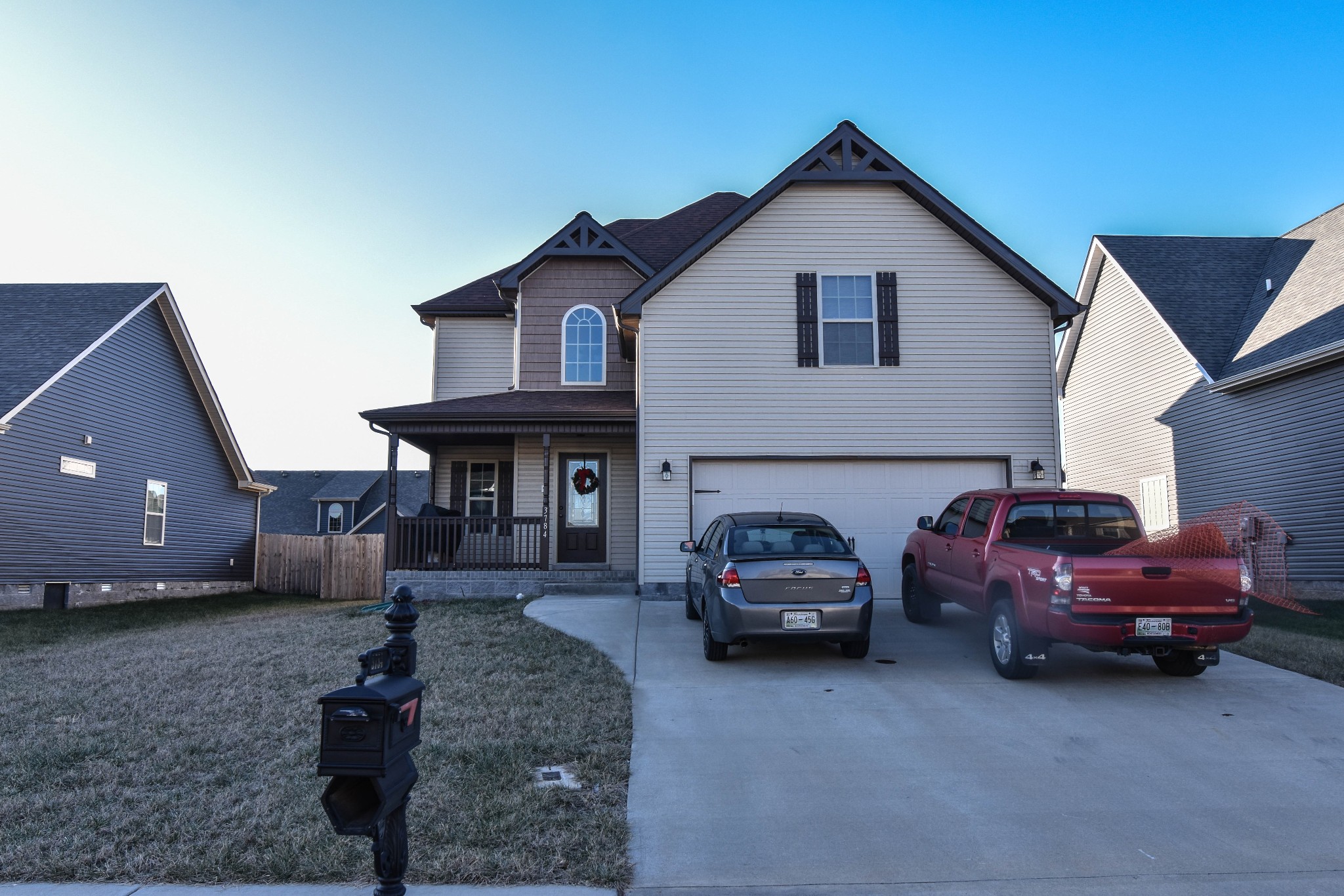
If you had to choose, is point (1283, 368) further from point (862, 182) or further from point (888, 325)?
point (862, 182)

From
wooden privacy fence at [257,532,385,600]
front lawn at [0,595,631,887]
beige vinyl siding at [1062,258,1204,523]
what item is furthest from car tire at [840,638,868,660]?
wooden privacy fence at [257,532,385,600]

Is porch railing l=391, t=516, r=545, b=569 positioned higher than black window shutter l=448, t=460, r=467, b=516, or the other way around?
black window shutter l=448, t=460, r=467, b=516

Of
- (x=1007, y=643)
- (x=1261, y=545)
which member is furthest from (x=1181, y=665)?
(x=1261, y=545)

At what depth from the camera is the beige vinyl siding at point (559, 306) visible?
16797 millimetres

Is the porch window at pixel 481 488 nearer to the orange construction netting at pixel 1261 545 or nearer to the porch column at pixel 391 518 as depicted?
the porch column at pixel 391 518

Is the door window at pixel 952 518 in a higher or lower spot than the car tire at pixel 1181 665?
higher

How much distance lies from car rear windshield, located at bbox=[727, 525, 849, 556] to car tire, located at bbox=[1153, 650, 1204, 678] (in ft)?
9.95

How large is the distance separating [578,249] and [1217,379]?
12.4 meters

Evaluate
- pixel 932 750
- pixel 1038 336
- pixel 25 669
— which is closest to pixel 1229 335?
pixel 1038 336

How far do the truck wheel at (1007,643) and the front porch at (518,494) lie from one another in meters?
7.38

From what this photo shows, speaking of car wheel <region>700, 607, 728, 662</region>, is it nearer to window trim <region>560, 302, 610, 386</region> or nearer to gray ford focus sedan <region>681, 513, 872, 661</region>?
gray ford focus sedan <region>681, 513, 872, 661</region>

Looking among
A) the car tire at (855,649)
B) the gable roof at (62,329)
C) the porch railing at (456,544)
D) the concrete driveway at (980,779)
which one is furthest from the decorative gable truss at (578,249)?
the concrete driveway at (980,779)

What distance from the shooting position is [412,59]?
12797 millimetres

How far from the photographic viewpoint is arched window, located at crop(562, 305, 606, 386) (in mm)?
16891
